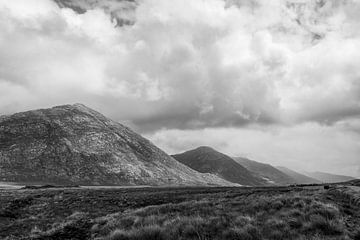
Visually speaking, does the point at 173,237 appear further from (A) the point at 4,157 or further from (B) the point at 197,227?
(A) the point at 4,157

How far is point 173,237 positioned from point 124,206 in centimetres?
2132

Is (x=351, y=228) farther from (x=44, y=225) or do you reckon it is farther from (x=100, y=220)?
(x=44, y=225)

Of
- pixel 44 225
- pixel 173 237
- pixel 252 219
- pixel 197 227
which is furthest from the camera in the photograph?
pixel 44 225

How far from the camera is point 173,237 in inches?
625

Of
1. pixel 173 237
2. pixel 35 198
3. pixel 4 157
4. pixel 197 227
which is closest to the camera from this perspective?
pixel 173 237

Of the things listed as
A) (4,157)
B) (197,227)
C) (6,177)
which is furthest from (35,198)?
(4,157)

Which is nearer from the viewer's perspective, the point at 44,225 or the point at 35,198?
the point at 44,225

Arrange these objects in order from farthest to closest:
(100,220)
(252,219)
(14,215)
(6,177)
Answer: (6,177)
(14,215)
(100,220)
(252,219)

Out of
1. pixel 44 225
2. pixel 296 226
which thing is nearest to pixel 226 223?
pixel 296 226

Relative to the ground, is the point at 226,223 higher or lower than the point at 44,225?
higher

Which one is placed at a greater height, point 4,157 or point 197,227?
point 4,157

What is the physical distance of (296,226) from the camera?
17078 millimetres

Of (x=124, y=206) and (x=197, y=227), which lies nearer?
(x=197, y=227)

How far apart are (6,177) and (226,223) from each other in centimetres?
18029
